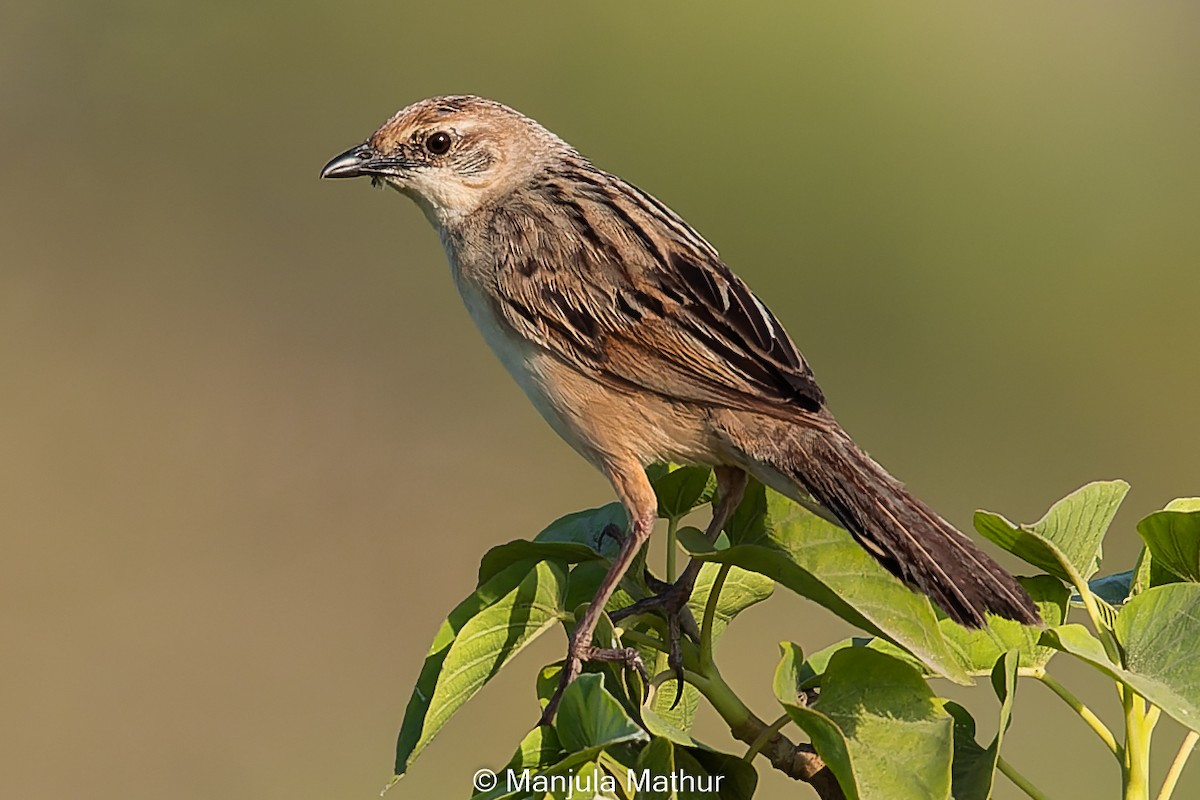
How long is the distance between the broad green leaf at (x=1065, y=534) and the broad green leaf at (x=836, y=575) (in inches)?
6.7

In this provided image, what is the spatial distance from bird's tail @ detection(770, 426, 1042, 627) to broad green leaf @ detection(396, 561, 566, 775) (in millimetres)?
→ 585

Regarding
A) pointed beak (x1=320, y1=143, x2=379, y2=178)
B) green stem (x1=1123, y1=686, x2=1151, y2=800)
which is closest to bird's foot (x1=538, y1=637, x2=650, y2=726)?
green stem (x1=1123, y1=686, x2=1151, y2=800)

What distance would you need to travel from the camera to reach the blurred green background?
359 inches

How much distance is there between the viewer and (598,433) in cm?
374

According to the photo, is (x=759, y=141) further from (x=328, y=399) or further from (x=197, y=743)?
(x=197, y=743)

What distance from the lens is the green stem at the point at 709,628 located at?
249 cm

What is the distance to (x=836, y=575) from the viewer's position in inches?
99.4

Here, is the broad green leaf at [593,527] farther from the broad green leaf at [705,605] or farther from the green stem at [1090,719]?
the green stem at [1090,719]

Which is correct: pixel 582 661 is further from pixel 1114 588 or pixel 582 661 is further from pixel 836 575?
pixel 1114 588

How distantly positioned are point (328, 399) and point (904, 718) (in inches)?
376

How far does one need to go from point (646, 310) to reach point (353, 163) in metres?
1.11

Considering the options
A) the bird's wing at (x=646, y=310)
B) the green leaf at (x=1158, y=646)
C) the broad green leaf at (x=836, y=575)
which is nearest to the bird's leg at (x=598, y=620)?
the broad green leaf at (x=836, y=575)

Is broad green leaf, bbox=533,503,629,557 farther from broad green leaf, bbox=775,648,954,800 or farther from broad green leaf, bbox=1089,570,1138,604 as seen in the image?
broad green leaf, bbox=1089,570,1138,604

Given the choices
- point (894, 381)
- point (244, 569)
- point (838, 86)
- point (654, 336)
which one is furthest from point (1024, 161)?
point (654, 336)
